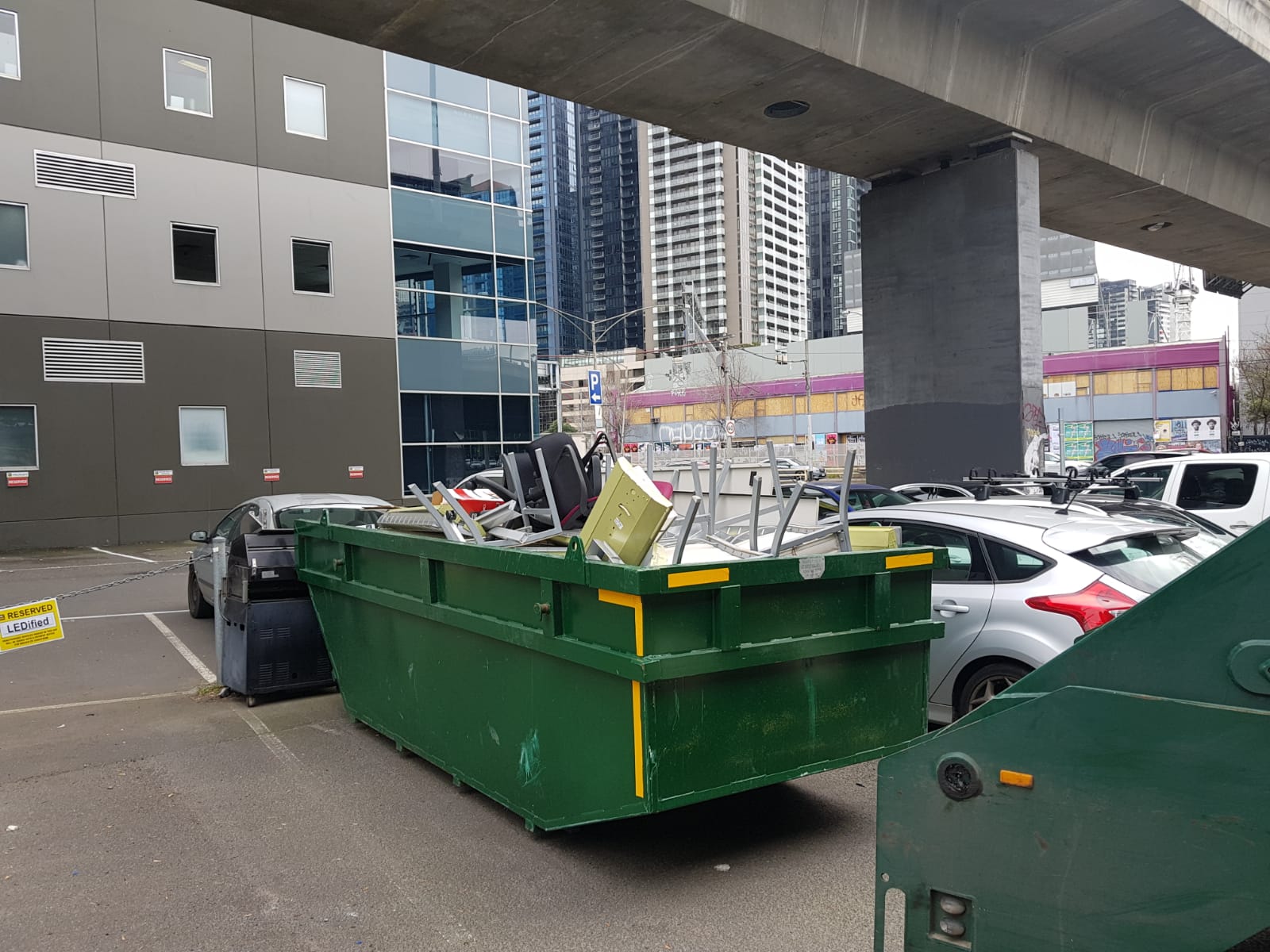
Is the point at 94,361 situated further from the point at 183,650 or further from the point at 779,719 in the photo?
the point at 779,719

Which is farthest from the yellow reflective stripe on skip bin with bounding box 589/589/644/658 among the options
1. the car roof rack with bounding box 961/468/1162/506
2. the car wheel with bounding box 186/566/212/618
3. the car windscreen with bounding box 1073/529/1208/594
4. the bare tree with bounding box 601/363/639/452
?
the bare tree with bounding box 601/363/639/452

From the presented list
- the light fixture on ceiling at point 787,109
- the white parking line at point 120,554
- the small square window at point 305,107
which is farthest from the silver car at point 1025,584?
the small square window at point 305,107

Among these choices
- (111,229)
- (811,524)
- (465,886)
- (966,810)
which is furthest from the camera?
(111,229)

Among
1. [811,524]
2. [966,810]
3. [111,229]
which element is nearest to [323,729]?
[811,524]

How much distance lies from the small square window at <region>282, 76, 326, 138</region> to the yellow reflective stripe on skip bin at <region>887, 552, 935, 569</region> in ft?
80.6

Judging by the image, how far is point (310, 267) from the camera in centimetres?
2556

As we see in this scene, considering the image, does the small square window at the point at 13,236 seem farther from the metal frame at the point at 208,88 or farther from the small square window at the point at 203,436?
the small square window at the point at 203,436

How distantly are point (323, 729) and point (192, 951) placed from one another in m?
3.16

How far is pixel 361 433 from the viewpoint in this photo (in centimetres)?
2641

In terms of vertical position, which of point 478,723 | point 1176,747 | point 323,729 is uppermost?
→ point 1176,747

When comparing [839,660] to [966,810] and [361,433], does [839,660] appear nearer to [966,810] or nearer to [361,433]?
[966,810]

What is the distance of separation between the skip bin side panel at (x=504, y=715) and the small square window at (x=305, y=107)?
22294mm

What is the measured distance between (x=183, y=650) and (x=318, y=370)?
647 inches

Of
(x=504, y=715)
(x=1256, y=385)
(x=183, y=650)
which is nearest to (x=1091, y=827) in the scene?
(x=504, y=715)
